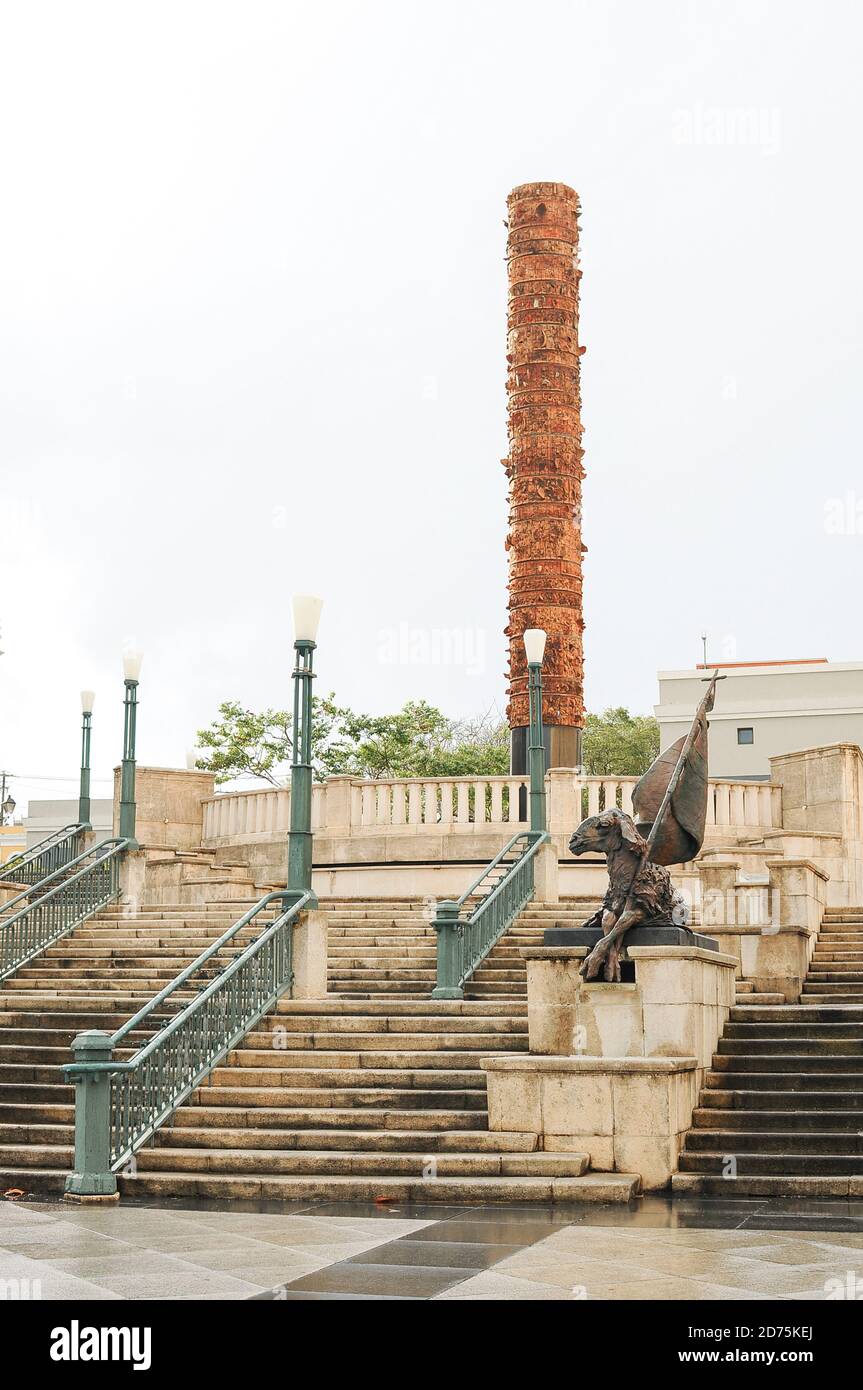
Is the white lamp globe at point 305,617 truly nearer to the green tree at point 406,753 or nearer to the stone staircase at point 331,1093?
the stone staircase at point 331,1093

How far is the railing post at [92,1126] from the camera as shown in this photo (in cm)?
1172

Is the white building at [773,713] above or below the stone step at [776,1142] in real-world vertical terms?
above

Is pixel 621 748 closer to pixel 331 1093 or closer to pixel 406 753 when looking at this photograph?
pixel 406 753

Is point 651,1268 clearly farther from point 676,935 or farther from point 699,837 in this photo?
point 699,837

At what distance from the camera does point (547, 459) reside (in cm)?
3122

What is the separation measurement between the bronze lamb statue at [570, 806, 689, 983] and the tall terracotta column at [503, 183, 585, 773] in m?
16.7

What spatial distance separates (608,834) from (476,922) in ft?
12.8

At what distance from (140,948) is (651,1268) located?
12403 millimetres

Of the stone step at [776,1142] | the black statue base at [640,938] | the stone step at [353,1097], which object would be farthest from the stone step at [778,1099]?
Answer: the stone step at [353,1097]

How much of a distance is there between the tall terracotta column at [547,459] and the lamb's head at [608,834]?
54.5 ft

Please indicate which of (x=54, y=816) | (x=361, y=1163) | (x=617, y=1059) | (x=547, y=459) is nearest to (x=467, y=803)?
(x=547, y=459)
